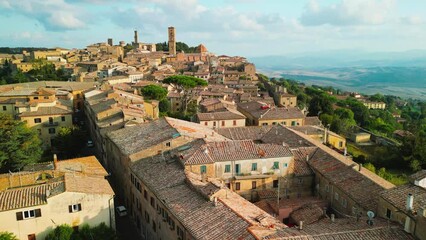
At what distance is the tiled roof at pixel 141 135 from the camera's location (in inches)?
1383

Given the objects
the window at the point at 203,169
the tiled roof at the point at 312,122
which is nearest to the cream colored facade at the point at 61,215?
the window at the point at 203,169

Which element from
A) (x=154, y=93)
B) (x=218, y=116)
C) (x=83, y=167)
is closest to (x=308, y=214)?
(x=83, y=167)

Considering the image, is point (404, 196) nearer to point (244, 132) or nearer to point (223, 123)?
point (244, 132)

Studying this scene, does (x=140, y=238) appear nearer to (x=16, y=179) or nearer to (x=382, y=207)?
(x=16, y=179)

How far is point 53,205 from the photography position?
26.1 metres

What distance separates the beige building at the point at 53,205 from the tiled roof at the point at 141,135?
6.41 m

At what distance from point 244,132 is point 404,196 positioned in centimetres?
2703

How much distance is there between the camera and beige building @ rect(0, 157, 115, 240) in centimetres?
2534

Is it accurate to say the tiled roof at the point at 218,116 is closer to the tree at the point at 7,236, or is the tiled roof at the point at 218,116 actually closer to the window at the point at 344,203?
the window at the point at 344,203

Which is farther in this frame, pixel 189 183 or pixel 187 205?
pixel 189 183

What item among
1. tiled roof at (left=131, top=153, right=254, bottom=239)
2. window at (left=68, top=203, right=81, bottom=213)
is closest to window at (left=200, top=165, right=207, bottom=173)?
tiled roof at (left=131, top=153, right=254, bottom=239)

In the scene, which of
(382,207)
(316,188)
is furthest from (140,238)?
(382,207)

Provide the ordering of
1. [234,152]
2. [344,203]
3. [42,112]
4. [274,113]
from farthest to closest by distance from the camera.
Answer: [274,113]
[42,112]
[234,152]
[344,203]

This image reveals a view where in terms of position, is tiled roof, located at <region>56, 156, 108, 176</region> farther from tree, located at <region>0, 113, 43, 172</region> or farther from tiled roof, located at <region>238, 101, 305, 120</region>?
tiled roof, located at <region>238, 101, 305, 120</region>
